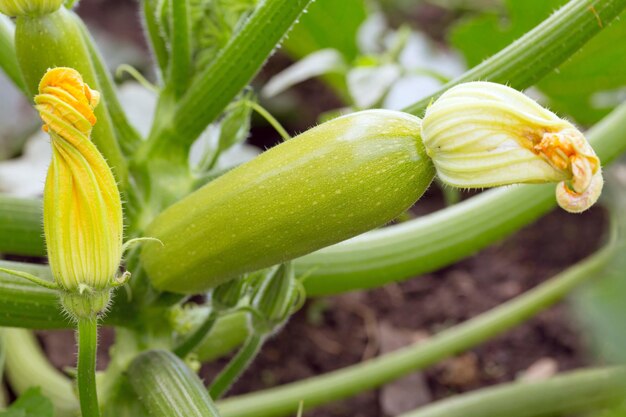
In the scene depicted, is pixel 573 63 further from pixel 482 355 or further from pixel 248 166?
pixel 248 166

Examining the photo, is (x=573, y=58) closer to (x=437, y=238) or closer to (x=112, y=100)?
(x=437, y=238)

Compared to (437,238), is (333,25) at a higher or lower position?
higher

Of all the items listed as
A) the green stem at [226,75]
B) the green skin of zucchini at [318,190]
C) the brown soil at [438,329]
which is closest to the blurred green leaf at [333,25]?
the brown soil at [438,329]

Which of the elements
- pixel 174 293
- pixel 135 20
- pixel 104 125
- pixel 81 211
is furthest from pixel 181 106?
pixel 135 20

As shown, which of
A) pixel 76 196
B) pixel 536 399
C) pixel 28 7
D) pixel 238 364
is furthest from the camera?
pixel 536 399

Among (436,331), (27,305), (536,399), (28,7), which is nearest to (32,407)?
(27,305)

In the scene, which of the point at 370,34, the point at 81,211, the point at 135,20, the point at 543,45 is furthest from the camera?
the point at 135,20

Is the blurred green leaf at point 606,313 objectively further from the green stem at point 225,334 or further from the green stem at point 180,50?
the green stem at point 225,334
